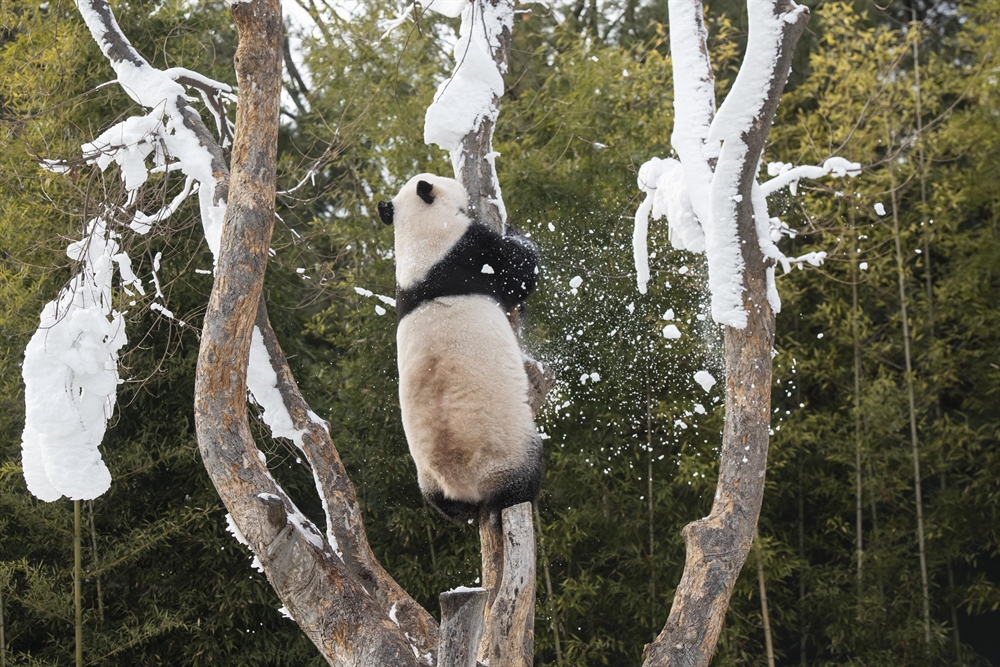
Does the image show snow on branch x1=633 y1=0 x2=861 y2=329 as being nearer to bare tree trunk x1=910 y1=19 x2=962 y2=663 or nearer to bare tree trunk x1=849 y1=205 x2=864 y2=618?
bare tree trunk x1=849 y1=205 x2=864 y2=618

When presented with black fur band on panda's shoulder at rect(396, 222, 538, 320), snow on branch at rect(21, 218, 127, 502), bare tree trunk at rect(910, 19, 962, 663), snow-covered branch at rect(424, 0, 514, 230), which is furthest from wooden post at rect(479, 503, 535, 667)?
bare tree trunk at rect(910, 19, 962, 663)

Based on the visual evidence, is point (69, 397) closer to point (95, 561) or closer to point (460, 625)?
point (460, 625)

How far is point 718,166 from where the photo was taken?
263 cm

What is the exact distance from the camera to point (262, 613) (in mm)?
4652

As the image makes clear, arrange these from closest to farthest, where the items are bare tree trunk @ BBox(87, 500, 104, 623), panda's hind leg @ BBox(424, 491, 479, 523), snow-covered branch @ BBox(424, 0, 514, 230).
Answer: panda's hind leg @ BBox(424, 491, 479, 523) < snow-covered branch @ BBox(424, 0, 514, 230) < bare tree trunk @ BBox(87, 500, 104, 623)

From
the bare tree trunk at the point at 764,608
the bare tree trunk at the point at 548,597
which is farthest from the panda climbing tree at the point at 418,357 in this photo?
the bare tree trunk at the point at 764,608

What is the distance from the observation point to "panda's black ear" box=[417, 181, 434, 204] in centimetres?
288

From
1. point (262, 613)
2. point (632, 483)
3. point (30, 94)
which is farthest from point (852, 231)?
point (30, 94)

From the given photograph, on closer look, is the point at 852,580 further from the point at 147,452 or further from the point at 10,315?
the point at 10,315

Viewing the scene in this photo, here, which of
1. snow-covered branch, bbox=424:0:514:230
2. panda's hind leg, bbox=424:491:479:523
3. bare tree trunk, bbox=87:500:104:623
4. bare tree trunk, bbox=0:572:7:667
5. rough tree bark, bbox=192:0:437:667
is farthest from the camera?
bare tree trunk, bbox=87:500:104:623

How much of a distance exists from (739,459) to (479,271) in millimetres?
920

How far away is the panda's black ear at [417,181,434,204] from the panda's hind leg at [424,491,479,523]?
883mm

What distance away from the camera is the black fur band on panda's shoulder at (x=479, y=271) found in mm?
2787

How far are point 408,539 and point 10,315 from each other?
2107mm
